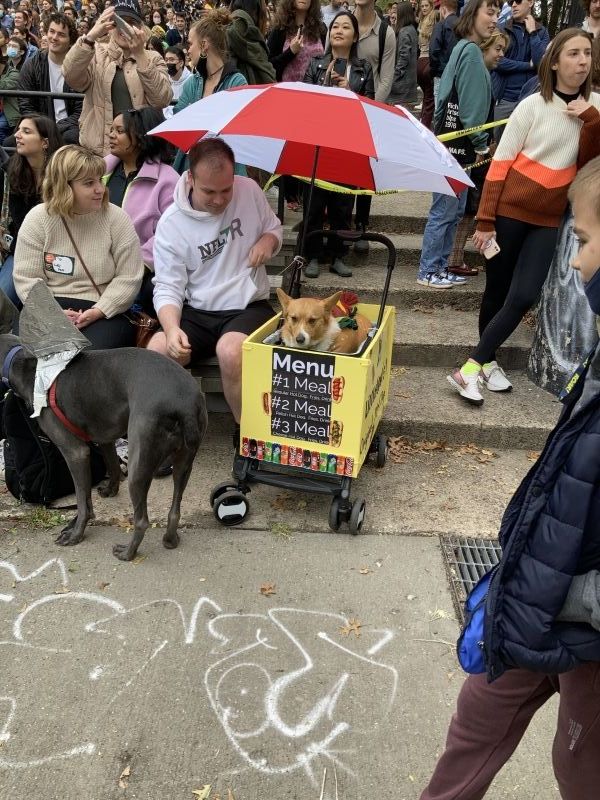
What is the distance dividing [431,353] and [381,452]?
4.33ft

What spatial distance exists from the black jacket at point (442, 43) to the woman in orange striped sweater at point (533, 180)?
118 inches

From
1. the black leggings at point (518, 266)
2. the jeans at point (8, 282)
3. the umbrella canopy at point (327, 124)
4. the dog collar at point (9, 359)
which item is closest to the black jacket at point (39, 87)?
the jeans at point (8, 282)

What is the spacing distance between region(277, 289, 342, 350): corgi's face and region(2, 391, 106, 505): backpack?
1.41 m

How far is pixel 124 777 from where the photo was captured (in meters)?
2.12

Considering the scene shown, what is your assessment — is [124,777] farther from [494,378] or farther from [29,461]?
[494,378]

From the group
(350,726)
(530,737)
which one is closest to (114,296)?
(350,726)

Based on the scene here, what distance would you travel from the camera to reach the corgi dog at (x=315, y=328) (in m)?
3.40

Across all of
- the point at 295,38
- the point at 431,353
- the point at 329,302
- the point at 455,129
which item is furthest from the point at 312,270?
the point at 295,38

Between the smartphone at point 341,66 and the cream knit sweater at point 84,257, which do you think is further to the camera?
the smartphone at point 341,66

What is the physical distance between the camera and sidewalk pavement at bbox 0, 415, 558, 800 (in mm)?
2158

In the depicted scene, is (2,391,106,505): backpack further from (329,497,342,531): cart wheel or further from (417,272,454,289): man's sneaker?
(417,272,454,289): man's sneaker

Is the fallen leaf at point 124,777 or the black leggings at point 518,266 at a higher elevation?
the black leggings at point 518,266

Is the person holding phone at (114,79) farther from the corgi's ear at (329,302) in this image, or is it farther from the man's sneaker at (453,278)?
the man's sneaker at (453,278)

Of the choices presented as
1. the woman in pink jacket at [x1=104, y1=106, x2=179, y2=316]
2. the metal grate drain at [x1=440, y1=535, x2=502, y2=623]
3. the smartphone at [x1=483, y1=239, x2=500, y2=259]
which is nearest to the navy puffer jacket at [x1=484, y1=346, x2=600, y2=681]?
the metal grate drain at [x1=440, y1=535, x2=502, y2=623]
